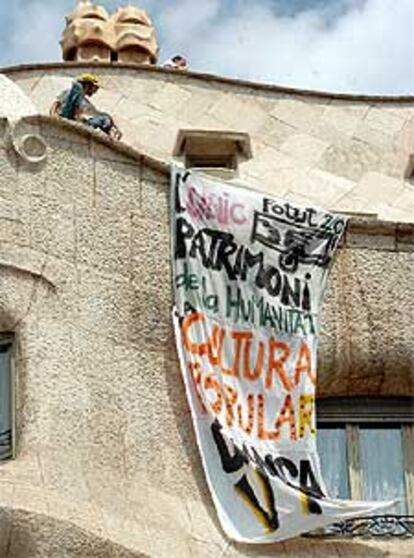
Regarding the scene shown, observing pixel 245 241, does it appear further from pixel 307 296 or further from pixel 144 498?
pixel 144 498

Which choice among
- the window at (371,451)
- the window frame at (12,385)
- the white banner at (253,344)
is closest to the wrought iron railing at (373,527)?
the window at (371,451)

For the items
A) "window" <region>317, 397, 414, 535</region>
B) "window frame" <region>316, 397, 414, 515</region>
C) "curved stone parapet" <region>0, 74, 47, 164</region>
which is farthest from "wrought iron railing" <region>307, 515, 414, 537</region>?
"curved stone parapet" <region>0, 74, 47, 164</region>

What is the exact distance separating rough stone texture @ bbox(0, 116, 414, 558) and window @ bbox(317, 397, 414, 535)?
0.62 feet

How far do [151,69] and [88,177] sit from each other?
4377 mm

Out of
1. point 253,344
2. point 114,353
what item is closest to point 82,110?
point 253,344

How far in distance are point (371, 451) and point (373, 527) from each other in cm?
101

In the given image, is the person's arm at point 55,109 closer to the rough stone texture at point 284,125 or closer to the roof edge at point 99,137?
the rough stone texture at point 284,125

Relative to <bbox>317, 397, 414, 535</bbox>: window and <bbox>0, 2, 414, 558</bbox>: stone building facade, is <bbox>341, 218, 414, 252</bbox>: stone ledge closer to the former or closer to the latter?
<bbox>0, 2, 414, 558</bbox>: stone building facade

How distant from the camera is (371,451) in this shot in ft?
64.7

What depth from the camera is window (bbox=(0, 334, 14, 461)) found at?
17906 mm

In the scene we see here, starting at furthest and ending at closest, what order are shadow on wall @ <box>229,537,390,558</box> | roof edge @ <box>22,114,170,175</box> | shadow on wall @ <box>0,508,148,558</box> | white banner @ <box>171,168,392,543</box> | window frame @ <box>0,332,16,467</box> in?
1. roof edge @ <box>22,114,170,175</box>
2. white banner @ <box>171,168,392,543</box>
3. shadow on wall @ <box>229,537,390,558</box>
4. window frame @ <box>0,332,16,467</box>
5. shadow on wall @ <box>0,508,148,558</box>

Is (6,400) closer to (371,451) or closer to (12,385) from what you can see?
(12,385)

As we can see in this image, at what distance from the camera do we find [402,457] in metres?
19.7

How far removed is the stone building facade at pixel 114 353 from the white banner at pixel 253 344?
0.13 m
